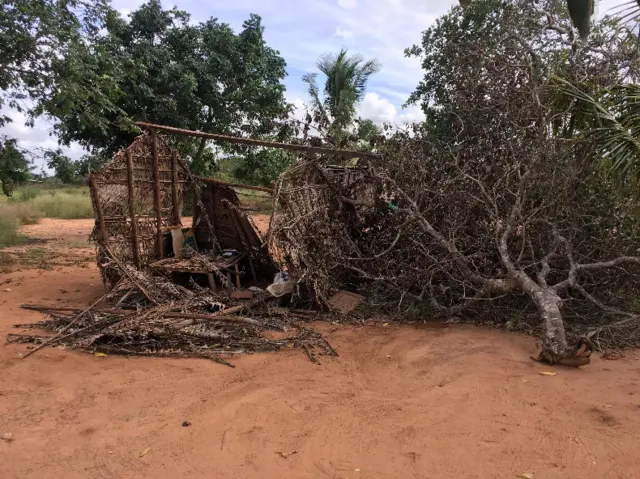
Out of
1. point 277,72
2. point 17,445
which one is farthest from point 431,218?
point 277,72

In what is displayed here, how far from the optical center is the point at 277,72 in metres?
17.0

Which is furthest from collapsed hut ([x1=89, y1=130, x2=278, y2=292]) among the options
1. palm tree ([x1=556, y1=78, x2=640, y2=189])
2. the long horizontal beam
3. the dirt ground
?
palm tree ([x1=556, y1=78, x2=640, y2=189])

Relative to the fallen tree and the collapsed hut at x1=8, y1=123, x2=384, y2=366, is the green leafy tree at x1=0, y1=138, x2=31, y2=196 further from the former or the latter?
the fallen tree

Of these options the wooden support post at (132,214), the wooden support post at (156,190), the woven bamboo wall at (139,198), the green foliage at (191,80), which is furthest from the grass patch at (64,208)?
the wooden support post at (132,214)

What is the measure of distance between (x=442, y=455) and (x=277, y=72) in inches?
619

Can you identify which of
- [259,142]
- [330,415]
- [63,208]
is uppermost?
[259,142]

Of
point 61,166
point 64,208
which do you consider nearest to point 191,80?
point 61,166

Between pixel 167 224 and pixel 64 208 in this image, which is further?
pixel 64 208

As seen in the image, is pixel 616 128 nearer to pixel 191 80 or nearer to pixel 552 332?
pixel 552 332

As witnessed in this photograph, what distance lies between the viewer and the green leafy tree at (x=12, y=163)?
10117 mm

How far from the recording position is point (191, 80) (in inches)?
569

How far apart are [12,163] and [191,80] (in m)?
5.89

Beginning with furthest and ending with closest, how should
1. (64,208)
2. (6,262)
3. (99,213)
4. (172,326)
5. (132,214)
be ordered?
(64,208) < (6,262) < (132,214) < (99,213) < (172,326)

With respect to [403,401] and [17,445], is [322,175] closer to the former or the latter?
[403,401]
